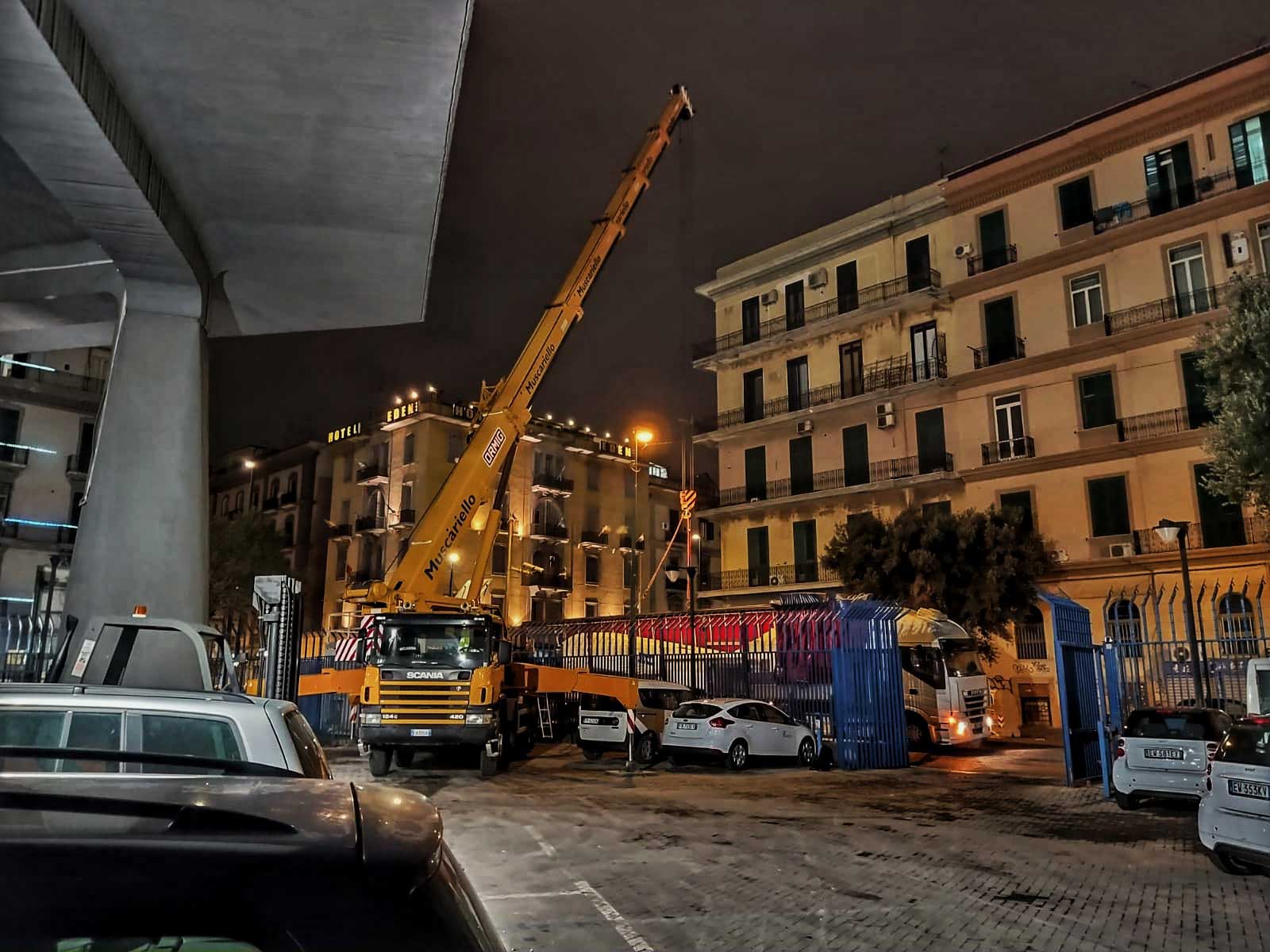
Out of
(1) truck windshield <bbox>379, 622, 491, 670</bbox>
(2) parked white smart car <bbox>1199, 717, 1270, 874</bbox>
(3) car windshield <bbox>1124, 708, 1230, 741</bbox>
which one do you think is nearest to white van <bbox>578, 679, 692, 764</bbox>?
(1) truck windshield <bbox>379, 622, 491, 670</bbox>

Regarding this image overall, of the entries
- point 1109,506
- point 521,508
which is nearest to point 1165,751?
point 1109,506

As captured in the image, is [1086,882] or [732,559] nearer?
[1086,882]

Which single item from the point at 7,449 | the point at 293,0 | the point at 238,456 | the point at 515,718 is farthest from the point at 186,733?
the point at 238,456

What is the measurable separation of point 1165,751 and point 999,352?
2425cm

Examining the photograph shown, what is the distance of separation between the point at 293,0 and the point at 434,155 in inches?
126

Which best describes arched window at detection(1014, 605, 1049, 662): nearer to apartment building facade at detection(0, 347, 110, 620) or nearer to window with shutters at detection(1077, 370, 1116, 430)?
window with shutters at detection(1077, 370, 1116, 430)

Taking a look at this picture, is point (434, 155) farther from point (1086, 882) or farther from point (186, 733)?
point (1086, 882)

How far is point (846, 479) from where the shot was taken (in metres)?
37.7

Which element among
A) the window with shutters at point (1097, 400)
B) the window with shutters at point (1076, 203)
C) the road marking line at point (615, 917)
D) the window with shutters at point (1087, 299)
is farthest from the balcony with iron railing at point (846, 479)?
the road marking line at point (615, 917)

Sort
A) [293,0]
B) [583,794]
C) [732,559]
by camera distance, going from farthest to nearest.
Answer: [732,559] → [583,794] → [293,0]

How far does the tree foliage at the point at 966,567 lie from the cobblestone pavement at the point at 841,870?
14.9 metres

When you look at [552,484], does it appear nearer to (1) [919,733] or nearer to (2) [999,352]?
(2) [999,352]

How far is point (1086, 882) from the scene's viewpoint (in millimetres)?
8531

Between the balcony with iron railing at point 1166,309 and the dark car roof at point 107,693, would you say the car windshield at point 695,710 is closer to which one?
the dark car roof at point 107,693
